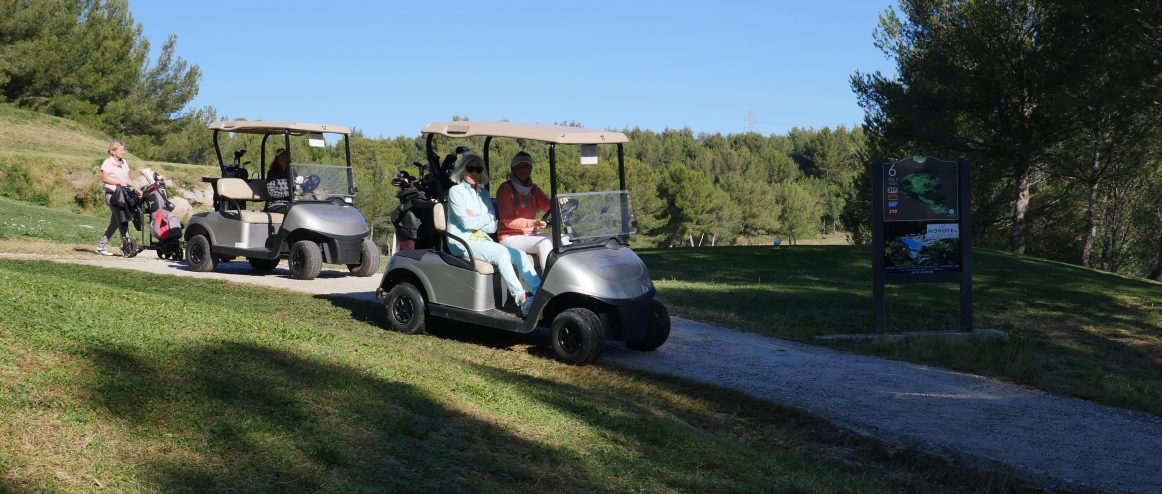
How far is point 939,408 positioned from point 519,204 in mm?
4257

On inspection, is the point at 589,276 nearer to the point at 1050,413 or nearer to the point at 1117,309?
the point at 1050,413

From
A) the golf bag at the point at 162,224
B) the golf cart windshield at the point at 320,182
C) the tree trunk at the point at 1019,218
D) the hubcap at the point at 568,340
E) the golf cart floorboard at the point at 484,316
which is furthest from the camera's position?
the tree trunk at the point at 1019,218

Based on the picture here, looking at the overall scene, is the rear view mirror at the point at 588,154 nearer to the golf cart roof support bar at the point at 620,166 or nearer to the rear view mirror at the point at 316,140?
the golf cart roof support bar at the point at 620,166

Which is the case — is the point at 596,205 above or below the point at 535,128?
below

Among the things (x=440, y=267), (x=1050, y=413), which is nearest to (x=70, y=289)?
(x=440, y=267)

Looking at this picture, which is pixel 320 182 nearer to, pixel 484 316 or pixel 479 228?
pixel 479 228

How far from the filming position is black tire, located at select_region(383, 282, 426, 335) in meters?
9.95

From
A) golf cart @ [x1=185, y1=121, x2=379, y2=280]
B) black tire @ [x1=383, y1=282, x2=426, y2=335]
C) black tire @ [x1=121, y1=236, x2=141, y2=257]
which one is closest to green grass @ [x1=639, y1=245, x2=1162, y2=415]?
black tire @ [x1=383, y1=282, x2=426, y2=335]

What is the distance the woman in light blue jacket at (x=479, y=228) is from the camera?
9.34 metres

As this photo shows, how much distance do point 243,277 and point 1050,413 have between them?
414 inches

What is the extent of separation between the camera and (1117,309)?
49.6 feet

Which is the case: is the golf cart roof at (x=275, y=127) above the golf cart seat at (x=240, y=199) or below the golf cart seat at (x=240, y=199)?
above

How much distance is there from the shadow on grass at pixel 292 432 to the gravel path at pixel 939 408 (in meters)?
2.91

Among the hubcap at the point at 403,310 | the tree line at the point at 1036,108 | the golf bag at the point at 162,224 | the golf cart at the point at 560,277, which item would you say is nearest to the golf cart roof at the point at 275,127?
the golf bag at the point at 162,224
